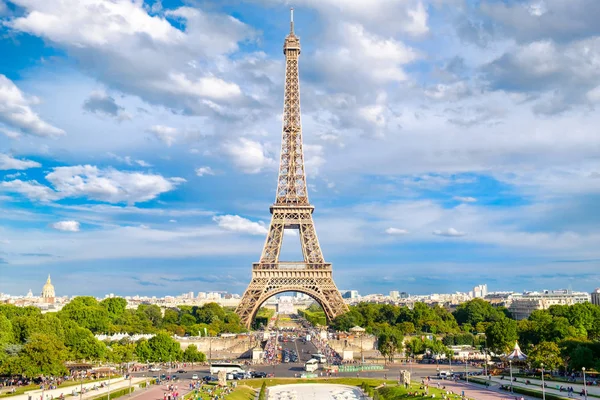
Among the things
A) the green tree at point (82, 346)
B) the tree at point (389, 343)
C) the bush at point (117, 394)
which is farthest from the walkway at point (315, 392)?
the green tree at point (82, 346)

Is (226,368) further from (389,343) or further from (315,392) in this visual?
(389,343)

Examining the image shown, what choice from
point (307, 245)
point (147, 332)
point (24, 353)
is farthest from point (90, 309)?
point (24, 353)

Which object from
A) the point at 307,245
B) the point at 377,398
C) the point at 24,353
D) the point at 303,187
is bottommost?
the point at 377,398

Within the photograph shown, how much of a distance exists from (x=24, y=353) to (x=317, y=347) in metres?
42.6

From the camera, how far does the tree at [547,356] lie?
168 ft

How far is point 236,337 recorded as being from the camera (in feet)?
277

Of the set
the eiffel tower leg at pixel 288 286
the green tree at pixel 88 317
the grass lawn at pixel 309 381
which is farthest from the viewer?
the eiffel tower leg at pixel 288 286

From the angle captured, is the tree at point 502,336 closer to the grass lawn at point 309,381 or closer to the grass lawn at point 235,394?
the grass lawn at point 309,381

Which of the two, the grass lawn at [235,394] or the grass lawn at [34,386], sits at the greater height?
the grass lawn at [34,386]

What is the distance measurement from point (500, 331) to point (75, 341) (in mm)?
43089

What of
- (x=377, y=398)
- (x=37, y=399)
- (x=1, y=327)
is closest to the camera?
(x=37, y=399)

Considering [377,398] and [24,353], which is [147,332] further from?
[377,398]

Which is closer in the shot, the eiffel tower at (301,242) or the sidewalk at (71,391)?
the sidewalk at (71,391)

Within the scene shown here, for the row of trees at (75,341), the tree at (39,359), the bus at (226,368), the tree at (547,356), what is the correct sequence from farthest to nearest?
1. the bus at (226,368)
2. the tree at (547,356)
3. the row of trees at (75,341)
4. the tree at (39,359)
